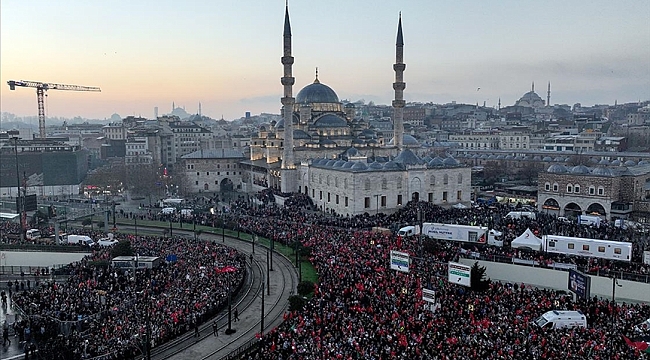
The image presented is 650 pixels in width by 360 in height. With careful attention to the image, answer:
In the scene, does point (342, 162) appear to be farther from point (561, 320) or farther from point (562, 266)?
point (561, 320)

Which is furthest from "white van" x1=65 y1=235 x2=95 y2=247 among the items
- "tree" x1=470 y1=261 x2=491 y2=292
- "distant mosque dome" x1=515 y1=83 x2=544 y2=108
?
"distant mosque dome" x1=515 y1=83 x2=544 y2=108

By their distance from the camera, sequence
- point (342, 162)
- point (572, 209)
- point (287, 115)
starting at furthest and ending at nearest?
point (287, 115)
point (342, 162)
point (572, 209)

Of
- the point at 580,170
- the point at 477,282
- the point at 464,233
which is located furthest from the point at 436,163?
the point at 477,282

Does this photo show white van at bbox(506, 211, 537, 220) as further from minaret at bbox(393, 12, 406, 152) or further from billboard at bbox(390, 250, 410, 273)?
minaret at bbox(393, 12, 406, 152)

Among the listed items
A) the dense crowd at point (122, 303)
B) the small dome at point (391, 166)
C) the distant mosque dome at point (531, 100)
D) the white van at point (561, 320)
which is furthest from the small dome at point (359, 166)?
the distant mosque dome at point (531, 100)

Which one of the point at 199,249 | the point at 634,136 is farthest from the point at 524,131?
the point at 199,249

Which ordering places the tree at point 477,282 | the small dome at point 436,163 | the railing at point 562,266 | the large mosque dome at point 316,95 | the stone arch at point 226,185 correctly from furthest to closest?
the large mosque dome at point 316,95 < the stone arch at point 226,185 < the small dome at point 436,163 < the railing at point 562,266 < the tree at point 477,282

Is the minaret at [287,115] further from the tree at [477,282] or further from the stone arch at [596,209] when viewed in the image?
the tree at [477,282]
